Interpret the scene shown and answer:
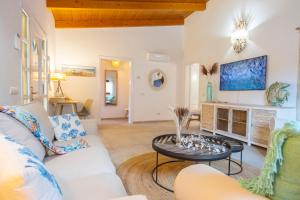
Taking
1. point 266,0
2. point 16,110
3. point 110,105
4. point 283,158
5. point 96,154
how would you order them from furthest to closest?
1. point 110,105
2. point 266,0
3. point 96,154
4. point 16,110
5. point 283,158

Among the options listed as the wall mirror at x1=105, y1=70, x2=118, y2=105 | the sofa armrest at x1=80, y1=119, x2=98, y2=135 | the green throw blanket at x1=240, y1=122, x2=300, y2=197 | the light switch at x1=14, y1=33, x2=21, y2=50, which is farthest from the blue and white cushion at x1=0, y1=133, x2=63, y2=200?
the wall mirror at x1=105, y1=70, x2=118, y2=105

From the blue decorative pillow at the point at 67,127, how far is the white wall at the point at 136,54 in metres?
3.83

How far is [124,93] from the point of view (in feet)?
27.8

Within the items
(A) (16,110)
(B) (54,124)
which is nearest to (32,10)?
(B) (54,124)

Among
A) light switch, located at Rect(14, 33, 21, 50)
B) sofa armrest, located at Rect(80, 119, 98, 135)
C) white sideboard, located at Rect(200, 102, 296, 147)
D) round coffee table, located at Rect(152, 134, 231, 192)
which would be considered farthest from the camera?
white sideboard, located at Rect(200, 102, 296, 147)

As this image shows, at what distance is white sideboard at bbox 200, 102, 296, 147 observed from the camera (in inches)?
136

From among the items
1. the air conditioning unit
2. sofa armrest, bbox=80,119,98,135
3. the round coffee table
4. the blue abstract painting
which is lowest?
the round coffee table

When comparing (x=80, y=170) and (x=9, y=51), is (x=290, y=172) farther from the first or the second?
(x=9, y=51)

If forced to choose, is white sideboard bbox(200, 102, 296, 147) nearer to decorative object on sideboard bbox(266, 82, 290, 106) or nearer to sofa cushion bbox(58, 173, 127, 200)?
decorative object on sideboard bbox(266, 82, 290, 106)

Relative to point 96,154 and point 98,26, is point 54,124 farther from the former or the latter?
point 98,26

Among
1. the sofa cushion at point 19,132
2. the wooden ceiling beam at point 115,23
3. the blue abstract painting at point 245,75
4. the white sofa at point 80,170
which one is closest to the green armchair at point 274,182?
the white sofa at point 80,170

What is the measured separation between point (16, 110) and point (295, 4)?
4.24 m

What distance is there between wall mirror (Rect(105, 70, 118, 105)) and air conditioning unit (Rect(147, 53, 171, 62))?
1.96 metres

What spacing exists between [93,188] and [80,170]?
0.34 meters
